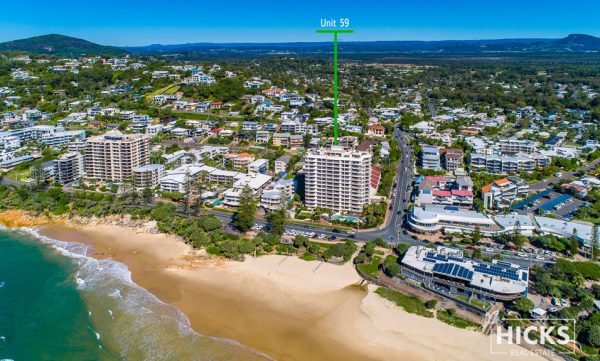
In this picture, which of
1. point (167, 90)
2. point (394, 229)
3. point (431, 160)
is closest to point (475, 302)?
point (394, 229)

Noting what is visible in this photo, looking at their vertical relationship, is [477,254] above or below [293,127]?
below

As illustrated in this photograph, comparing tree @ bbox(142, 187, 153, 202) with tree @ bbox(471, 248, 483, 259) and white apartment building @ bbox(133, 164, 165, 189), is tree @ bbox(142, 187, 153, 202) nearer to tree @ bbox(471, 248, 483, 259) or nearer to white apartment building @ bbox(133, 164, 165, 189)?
white apartment building @ bbox(133, 164, 165, 189)

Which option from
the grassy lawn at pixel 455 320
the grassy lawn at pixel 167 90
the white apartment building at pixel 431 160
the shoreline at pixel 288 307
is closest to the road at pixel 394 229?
the shoreline at pixel 288 307

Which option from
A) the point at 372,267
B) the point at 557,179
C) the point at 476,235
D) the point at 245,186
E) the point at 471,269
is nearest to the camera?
the point at 471,269

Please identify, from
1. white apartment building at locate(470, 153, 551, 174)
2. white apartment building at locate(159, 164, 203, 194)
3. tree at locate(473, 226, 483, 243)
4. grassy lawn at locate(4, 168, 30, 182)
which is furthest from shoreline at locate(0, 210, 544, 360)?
white apartment building at locate(470, 153, 551, 174)

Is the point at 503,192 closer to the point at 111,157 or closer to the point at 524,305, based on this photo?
the point at 524,305

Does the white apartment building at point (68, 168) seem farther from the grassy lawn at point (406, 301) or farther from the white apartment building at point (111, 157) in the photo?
the grassy lawn at point (406, 301)

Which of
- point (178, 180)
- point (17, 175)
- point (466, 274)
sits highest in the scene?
point (178, 180)
